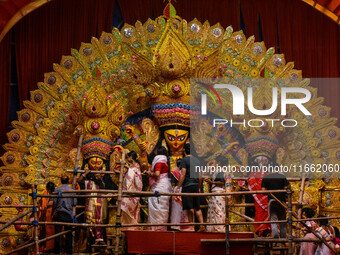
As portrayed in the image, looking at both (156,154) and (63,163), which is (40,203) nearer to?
(63,163)

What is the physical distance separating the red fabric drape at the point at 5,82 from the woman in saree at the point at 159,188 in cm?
309

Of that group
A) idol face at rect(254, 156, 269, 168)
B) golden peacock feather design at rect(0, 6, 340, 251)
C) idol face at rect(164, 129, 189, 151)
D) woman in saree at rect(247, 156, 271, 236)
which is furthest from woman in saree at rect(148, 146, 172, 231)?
idol face at rect(254, 156, 269, 168)

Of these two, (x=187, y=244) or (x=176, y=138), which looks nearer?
(x=187, y=244)

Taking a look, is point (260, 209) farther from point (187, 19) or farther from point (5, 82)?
point (5, 82)

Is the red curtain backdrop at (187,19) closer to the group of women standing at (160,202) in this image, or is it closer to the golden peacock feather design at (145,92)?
the golden peacock feather design at (145,92)

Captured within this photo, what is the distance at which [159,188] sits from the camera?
11625 millimetres

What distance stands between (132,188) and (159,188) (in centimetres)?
42

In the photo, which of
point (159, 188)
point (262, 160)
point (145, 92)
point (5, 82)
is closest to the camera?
point (159, 188)

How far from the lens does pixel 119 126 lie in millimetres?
12688

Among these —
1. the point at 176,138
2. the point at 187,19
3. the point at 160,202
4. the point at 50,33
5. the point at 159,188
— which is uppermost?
the point at 187,19

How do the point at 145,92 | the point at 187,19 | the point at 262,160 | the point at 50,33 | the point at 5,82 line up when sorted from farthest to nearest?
the point at 187,19 < the point at 50,33 < the point at 5,82 < the point at 145,92 < the point at 262,160

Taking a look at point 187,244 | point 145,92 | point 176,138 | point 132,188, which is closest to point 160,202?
point 132,188

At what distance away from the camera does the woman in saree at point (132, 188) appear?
11648 mm

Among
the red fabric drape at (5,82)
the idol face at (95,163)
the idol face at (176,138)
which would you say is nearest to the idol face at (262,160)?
the idol face at (176,138)
